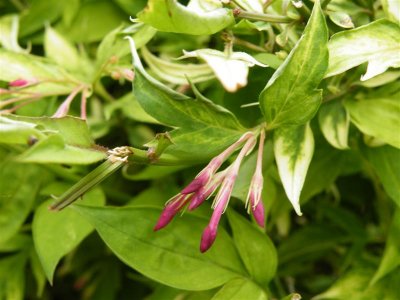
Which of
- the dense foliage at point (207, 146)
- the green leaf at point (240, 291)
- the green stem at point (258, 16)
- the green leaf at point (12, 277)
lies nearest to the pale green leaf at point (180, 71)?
the dense foliage at point (207, 146)

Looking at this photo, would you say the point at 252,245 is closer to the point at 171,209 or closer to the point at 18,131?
the point at 171,209

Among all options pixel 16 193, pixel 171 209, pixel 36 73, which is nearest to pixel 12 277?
pixel 16 193

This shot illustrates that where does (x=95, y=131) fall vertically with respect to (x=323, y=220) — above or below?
above

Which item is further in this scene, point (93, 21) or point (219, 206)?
point (93, 21)

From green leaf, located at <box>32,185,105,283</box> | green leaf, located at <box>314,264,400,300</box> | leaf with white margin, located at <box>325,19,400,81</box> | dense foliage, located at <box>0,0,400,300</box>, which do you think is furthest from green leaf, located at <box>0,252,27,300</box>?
leaf with white margin, located at <box>325,19,400,81</box>

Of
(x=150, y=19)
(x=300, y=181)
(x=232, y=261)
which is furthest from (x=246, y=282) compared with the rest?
(x=150, y=19)

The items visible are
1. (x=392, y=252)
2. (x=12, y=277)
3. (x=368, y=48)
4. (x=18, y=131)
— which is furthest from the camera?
(x=12, y=277)

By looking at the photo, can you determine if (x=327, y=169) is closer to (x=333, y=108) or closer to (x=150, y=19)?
(x=333, y=108)
